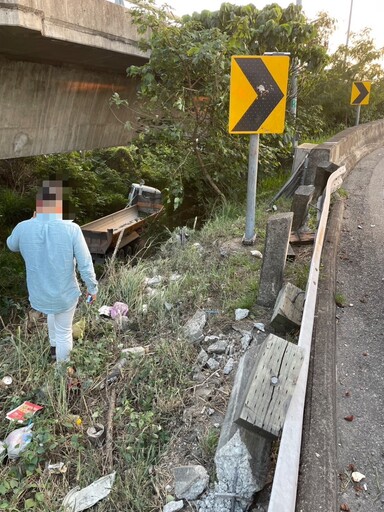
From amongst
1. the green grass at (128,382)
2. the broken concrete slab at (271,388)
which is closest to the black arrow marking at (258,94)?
the green grass at (128,382)

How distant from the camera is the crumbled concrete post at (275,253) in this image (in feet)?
12.5

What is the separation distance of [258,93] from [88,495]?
3808mm

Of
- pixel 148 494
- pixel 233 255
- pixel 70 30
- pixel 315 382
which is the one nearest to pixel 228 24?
pixel 70 30

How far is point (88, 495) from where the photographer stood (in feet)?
8.61

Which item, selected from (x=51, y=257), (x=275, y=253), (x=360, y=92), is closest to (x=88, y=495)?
(x=51, y=257)

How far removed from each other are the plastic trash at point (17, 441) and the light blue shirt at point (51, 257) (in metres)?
0.95

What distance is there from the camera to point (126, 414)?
315cm

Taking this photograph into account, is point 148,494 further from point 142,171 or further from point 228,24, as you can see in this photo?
point 142,171

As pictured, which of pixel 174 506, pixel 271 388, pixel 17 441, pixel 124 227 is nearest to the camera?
pixel 271 388

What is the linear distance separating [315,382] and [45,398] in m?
2.03

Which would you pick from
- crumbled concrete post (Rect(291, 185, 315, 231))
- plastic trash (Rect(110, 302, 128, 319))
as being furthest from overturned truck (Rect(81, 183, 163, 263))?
crumbled concrete post (Rect(291, 185, 315, 231))

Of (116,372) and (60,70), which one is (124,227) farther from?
(116,372)

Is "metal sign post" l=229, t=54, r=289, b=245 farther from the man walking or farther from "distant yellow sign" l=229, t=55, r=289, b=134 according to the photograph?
the man walking

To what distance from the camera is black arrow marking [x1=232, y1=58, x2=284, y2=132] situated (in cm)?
443
